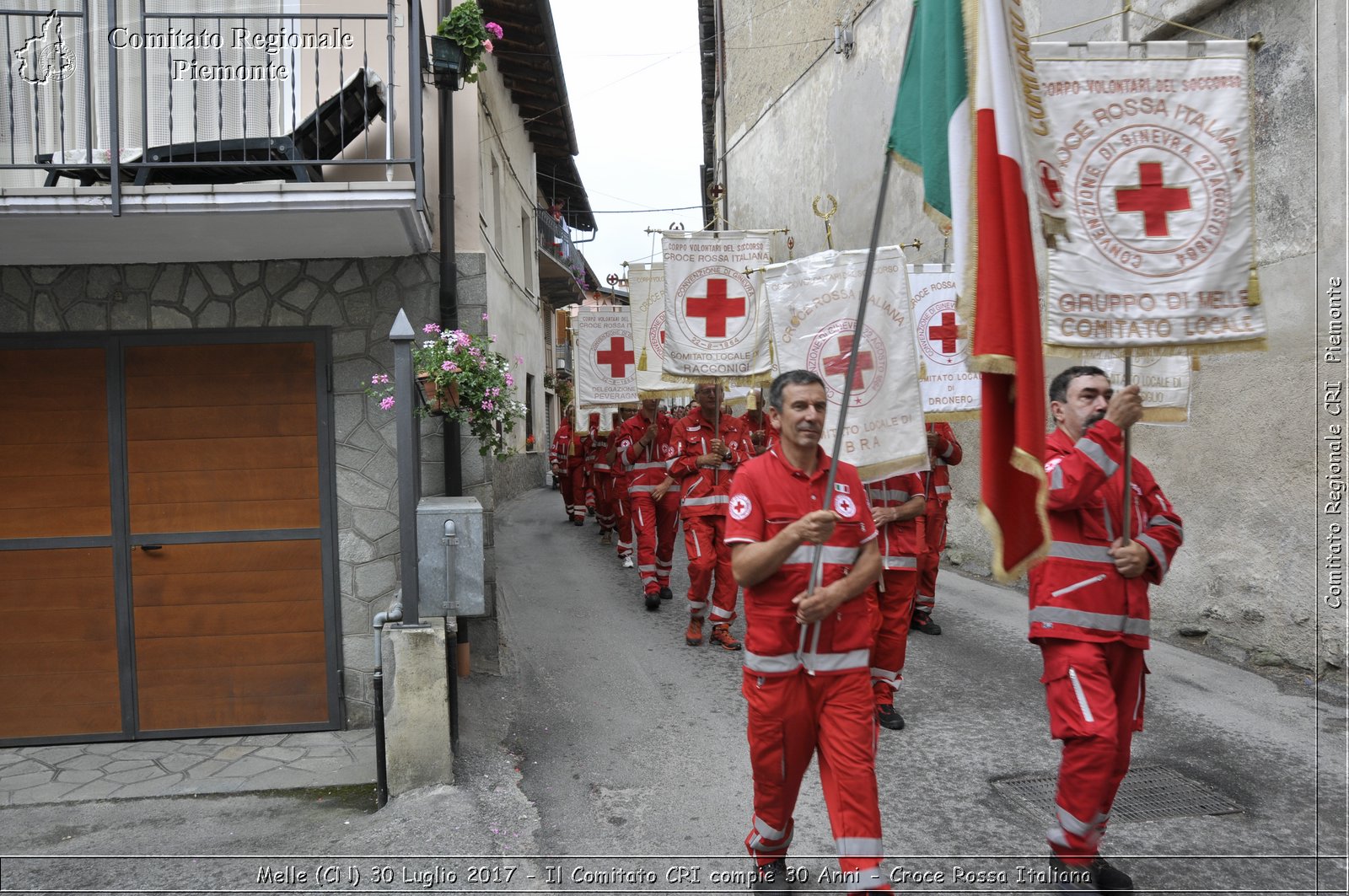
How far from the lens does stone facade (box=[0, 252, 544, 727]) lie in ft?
20.2

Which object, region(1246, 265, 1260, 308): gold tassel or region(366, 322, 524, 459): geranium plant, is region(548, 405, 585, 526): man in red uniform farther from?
region(1246, 265, 1260, 308): gold tassel

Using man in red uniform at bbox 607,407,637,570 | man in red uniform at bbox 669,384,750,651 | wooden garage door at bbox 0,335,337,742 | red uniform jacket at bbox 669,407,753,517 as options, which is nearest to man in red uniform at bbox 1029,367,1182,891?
man in red uniform at bbox 669,384,750,651

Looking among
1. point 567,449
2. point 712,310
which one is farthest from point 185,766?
point 567,449

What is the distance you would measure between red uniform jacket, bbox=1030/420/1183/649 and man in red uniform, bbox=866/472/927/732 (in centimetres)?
166

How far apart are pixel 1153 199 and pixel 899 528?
9.61ft

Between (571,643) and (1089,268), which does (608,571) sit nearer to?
(571,643)

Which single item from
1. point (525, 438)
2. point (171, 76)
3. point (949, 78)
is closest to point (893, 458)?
point (949, 78)

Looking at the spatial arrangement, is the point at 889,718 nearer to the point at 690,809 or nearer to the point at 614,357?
the point at 690,809

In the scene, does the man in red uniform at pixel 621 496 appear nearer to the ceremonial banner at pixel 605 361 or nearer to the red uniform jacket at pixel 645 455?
the ceremonial banner at pixel 605 361

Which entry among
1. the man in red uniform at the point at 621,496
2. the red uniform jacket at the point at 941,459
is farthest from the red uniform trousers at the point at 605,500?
the red uniform jacket at the point at 941,459

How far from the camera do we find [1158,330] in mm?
3158

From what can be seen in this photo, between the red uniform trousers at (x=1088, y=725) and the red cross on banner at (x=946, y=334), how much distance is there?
11.7 feet

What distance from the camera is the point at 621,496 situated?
40.8 feet

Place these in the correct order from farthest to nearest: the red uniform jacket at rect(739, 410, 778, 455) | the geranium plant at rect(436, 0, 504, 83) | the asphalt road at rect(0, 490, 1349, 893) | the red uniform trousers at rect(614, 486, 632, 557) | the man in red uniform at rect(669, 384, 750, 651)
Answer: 1. the red uniform trousers at rect(614, 486, 632, 557)
2. the red uniform jacket at rect(739, 410, 778, 455)
3. the man in red uniform at rect(669, 384, 750, 651)
4. the geranium plant at rect(436, 0, 504, 83)
5. the asphalt road at rect(0, 490, 1349, 893)
